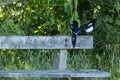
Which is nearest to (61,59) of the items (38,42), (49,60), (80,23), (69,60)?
(38,42)

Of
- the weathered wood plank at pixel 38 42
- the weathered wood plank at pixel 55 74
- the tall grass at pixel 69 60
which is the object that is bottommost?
the tall grass at pixel 69 60

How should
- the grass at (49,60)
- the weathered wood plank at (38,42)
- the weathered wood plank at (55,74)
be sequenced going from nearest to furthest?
the weathered wood plank at (55,74) → the weathered wood plank at (38,42) → the grass at (49,60)

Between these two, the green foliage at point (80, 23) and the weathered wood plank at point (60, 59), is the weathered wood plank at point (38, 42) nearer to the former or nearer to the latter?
the weathered wood plank at point (60, 59)

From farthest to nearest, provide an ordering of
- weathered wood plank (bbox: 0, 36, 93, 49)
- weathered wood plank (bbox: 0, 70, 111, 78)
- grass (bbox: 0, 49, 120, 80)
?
grass (bbox: 0, 49, 120, 80) → weathered wood plank (bbox: 0, 36, 93, 49) → weathered wood plank (bbox: 0, 70, 111, 78)

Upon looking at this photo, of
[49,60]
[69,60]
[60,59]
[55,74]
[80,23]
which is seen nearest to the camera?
[55,74]

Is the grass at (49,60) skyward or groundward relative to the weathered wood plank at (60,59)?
groundward

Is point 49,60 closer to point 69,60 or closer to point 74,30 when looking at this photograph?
point 69,60

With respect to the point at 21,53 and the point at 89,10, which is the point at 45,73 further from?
the point at 89,10

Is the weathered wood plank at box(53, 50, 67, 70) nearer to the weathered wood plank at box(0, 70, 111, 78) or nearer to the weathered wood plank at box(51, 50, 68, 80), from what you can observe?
the weathered wood plank at box(51, 50, 68, 80)

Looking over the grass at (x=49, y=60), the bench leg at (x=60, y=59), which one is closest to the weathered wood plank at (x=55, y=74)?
the bench leg at (x=60, y=59)

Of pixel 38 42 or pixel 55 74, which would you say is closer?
pixel 55 74

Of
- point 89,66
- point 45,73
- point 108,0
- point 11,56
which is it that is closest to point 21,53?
point 11,56

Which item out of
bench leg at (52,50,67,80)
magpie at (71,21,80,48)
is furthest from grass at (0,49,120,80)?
magpie at (71,21,80,48)

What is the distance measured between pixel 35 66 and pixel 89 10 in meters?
1.58
